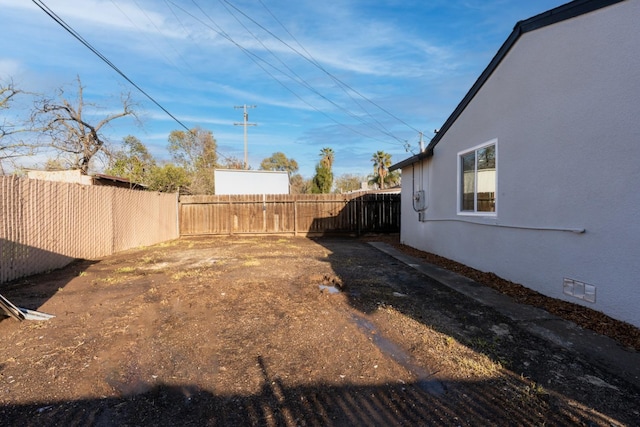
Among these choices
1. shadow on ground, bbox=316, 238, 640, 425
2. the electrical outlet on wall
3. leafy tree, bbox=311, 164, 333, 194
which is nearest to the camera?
shadow on ground, bbox=316, 238, 640, 425

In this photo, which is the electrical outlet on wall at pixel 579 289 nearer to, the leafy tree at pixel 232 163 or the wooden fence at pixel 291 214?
the wooden fence at pixel 291 214

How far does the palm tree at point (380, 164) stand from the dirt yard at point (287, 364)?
34036 mm

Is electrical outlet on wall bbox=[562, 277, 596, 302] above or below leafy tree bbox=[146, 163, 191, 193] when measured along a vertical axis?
below

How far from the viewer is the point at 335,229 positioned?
14438 mm

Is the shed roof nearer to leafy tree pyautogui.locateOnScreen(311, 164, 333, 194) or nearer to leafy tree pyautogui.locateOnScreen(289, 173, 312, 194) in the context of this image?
leafy tree pyautogui.locateOnScreen(311, 164, 333, 194)

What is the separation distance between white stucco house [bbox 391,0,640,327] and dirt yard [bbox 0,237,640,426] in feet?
4.15

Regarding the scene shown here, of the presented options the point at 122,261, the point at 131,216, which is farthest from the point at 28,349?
the point at 131,216

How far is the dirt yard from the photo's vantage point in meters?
2.13

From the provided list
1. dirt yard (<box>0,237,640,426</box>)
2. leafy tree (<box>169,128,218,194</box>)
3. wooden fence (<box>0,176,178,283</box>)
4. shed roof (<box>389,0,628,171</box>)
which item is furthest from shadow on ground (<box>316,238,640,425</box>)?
leafy tree (<box>169,128,218,194</box>)

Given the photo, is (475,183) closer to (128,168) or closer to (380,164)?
(128,168)

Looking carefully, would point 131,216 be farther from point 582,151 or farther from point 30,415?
point 582,151

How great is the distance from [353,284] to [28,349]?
420 centimetres

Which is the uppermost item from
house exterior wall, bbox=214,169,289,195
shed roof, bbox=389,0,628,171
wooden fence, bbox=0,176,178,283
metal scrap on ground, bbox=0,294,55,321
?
shed roof, bbox=389,0,628,171

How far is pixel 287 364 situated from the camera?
278cm
